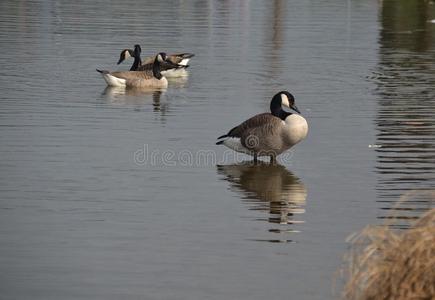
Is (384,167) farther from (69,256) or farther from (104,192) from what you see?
(69,256)

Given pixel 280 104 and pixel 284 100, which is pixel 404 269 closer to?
pixel 280 104

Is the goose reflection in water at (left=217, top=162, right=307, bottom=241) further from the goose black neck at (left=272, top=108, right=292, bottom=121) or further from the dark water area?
the dark water area

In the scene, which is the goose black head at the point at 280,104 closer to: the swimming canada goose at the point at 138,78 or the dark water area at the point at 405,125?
the dark water area at the point at 405,125

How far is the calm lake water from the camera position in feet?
44.2

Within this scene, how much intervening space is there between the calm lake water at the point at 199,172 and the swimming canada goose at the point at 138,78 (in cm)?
33

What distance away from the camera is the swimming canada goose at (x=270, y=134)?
19.5 meters

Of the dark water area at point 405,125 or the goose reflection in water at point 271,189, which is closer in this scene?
the goose reflection in water at point 271,189

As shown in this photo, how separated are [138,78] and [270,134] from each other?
11190 mm

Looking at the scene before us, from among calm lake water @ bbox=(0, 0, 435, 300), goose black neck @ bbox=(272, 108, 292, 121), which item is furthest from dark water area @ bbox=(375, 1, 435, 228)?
goose black neck @ bbox=(272, 108, 292, 121)

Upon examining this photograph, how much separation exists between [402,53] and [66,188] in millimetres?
23191

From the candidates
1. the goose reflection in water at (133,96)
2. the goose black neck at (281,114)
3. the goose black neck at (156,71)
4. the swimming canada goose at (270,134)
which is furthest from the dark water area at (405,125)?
the goose black neck at (156,71)

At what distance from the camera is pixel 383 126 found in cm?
2375

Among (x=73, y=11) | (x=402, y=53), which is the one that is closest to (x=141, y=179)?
(x=402, y=53)

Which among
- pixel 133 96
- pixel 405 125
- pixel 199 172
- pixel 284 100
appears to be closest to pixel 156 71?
pixel 133 96
